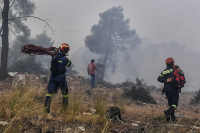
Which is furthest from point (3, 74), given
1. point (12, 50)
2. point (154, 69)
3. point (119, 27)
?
point (154, 69)

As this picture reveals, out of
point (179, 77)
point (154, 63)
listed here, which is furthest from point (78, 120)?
point (154, 63)

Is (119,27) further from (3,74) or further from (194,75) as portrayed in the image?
(194,75)

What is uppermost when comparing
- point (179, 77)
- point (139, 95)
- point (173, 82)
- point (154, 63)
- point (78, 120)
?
point (154, 63)

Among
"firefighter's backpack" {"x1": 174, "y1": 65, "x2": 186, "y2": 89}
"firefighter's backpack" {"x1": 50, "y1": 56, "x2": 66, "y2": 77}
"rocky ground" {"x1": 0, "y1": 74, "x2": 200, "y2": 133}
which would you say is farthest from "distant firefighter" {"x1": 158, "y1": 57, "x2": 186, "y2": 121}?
"firefighter's backpack" {"x1": 50, "y1": 56, "x2": 66, "y2": 77}

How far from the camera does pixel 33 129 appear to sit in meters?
2.06

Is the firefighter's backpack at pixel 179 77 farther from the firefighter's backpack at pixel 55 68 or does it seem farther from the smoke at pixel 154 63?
the smoke at pixel 154 63

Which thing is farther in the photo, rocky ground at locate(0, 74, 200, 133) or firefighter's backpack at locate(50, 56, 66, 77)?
firefighter's backpack at locate(50, 56, 66, 77)

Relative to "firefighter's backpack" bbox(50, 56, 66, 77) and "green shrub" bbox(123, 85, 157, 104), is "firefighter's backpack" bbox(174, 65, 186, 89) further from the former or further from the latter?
"green shrub" bbox(123, 85, 157, 104)

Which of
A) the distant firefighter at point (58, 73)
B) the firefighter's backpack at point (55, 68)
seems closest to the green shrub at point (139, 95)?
the distant firefighter at point (58, 73)

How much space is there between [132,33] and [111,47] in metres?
5.92

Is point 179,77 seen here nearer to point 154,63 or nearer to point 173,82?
point 173,82

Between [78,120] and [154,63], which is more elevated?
[154,63]

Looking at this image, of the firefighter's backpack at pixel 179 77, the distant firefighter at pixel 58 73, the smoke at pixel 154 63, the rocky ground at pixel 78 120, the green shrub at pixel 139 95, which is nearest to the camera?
the rocky ground at pixel 78 120

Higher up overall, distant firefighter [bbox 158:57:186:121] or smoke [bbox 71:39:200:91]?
smoke [bbox 71:39:200:91]
